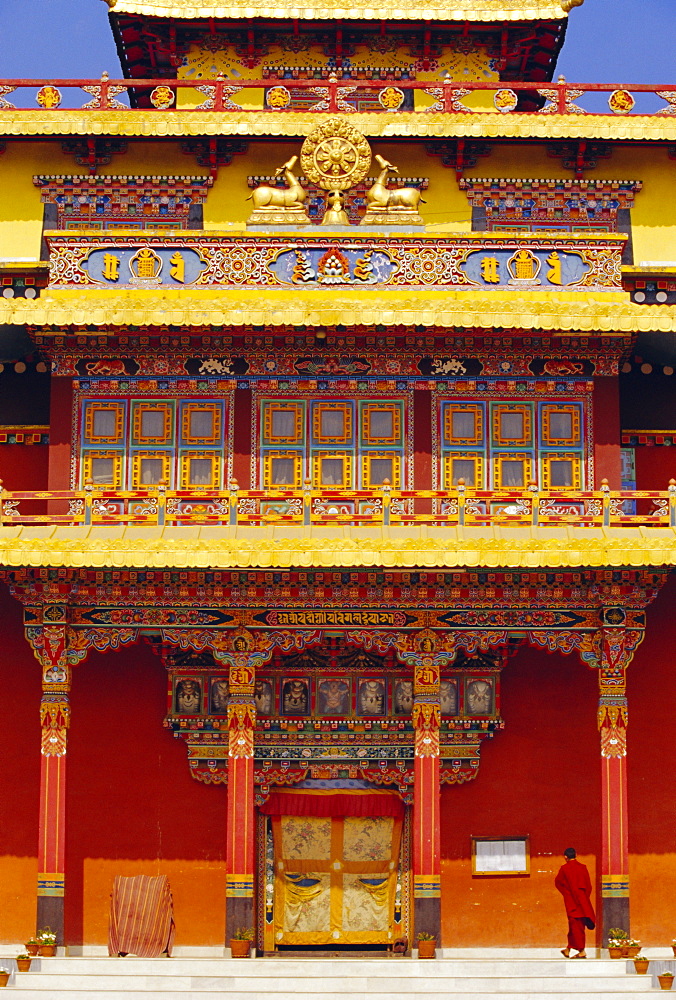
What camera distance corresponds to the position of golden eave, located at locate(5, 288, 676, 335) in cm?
2441

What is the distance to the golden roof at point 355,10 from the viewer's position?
29969 millimetres

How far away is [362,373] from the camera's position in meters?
25.4

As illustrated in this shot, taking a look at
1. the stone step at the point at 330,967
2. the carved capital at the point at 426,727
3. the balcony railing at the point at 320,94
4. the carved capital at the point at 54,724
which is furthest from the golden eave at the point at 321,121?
the stone step at the point at 330,967

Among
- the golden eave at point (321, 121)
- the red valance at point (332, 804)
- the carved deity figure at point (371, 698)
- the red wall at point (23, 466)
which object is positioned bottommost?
the red valance at point (332, 804)

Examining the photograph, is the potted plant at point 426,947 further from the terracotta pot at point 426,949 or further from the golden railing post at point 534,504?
the golden railing post at point 534,504

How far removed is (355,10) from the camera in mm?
30000

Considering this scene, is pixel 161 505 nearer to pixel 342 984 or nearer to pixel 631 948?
pixel 342 984

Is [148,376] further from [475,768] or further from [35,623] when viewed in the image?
[475,768]

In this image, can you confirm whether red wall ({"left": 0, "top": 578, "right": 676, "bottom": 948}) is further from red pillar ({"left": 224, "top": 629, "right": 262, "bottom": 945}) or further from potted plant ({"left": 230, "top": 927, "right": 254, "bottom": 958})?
potted plant ({"left": 230, "top": 927, "right": 254, "bottom": 958})

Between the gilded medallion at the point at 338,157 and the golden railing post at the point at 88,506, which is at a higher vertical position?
the gilded medallion at the point at 338,157

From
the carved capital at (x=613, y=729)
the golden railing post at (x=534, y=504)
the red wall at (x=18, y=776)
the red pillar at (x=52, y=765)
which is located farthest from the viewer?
the red wall at (x=18, y=776)

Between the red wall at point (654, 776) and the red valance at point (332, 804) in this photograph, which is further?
the red valance at point (332, 804)

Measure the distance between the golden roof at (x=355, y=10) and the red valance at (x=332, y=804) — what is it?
13.4 meters

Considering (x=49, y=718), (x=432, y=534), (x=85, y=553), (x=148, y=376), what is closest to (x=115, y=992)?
(x=49, y=718)
